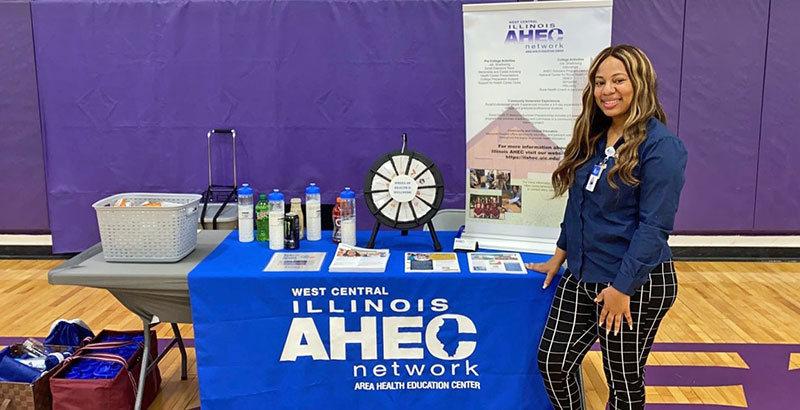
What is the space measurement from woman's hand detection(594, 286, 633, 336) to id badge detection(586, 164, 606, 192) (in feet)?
1.00

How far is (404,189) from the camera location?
257cm

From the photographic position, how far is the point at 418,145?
486 centimetres

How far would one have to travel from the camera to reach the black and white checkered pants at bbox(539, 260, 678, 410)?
1.99 metres

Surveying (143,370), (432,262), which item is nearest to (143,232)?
(143,370)

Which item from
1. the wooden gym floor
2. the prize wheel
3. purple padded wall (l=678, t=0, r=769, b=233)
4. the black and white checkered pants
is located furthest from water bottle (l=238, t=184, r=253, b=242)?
purple padded wall (l=678, t=0, r=769, b=233)

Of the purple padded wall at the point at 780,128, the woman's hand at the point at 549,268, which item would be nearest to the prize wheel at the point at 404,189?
the woman's hand at the point at 549,268

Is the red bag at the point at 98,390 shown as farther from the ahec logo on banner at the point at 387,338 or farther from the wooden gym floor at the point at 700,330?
the ahec logo on banner at the point at 387,338

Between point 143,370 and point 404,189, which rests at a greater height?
point 404,189

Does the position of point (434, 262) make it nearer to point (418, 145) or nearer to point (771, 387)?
point (771, 387)

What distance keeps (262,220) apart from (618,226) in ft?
4.68

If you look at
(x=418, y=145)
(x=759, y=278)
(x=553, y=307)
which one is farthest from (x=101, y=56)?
(x=759, y=278)

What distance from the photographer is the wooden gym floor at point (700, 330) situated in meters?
2.97

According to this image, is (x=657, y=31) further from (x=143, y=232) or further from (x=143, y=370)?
(x=143, y=370)

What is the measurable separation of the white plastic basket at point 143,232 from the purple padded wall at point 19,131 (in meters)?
3.10
